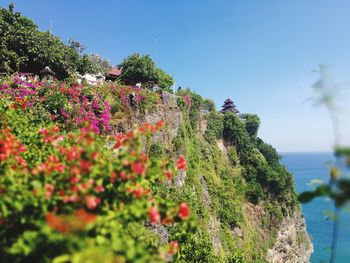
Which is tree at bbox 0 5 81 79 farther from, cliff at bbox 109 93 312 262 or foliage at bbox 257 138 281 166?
foliage at bbox 257 138 281 166

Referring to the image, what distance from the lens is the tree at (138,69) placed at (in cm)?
2914

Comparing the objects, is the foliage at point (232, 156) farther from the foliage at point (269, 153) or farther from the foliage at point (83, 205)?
the foliage at point (83, 205)

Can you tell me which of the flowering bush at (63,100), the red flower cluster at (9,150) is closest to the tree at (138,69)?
the flowering bush at (63,100)

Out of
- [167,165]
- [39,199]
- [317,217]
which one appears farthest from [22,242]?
[317,217]

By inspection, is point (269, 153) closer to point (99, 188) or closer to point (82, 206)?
point (99, 188)

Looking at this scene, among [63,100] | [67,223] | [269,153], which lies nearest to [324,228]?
[269,153]

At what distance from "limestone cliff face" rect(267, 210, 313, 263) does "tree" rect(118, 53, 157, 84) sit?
18677 mm

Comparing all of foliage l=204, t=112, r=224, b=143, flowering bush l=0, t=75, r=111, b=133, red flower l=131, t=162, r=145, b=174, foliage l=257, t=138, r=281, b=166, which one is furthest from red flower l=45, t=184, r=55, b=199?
foliage l=257, t=138, r=281, b=166

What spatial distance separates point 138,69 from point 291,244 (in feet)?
77.4

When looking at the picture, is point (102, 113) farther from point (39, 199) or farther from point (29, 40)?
point (39, 199)

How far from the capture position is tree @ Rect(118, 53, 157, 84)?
95.6ft

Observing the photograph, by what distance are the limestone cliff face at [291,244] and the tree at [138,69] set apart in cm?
1868

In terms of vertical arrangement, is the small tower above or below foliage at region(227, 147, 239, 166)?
above

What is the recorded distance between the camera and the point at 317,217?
7538 centimetres
